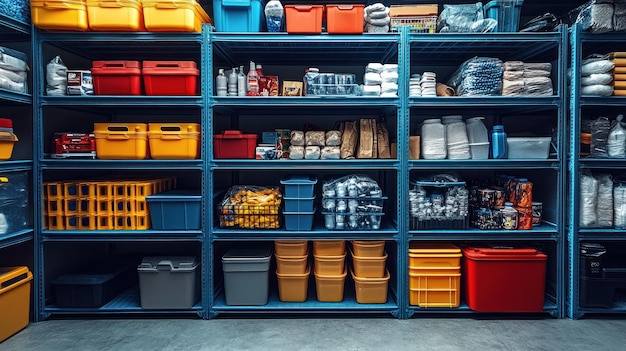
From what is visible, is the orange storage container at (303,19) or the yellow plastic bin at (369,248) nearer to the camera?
the orange storage container at (303,19)

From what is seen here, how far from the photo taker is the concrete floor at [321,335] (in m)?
3.31

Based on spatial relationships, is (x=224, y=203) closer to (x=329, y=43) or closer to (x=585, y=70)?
(x=329, y=43)

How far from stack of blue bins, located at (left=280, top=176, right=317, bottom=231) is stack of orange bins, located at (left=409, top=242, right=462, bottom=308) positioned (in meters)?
1.05

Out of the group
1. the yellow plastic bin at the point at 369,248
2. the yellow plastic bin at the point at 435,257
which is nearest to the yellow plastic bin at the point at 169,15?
the yellow plastic bin at the point at 369,248

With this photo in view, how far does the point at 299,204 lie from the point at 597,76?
3.03 m

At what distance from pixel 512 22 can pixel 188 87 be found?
3.19 metres

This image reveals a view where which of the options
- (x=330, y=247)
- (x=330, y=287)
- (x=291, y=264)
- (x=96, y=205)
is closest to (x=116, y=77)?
(x=96, y=205)

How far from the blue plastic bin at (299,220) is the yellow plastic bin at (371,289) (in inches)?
27.8

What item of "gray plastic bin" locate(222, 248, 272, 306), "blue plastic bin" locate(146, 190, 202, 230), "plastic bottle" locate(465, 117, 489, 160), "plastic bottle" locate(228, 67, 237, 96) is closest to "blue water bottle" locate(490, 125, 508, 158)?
"plastic bottle" locate(465, 117, 489, 160)

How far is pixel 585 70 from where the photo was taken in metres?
3.82

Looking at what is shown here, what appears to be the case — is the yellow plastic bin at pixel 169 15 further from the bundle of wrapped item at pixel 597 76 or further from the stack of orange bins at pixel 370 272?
the bundle of wrapped item at pixel 597 76

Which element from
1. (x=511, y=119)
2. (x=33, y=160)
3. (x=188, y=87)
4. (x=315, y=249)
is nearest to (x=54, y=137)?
(x=33, y=160)

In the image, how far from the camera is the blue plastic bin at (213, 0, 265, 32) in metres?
3.83

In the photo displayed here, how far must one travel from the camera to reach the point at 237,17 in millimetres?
3857
